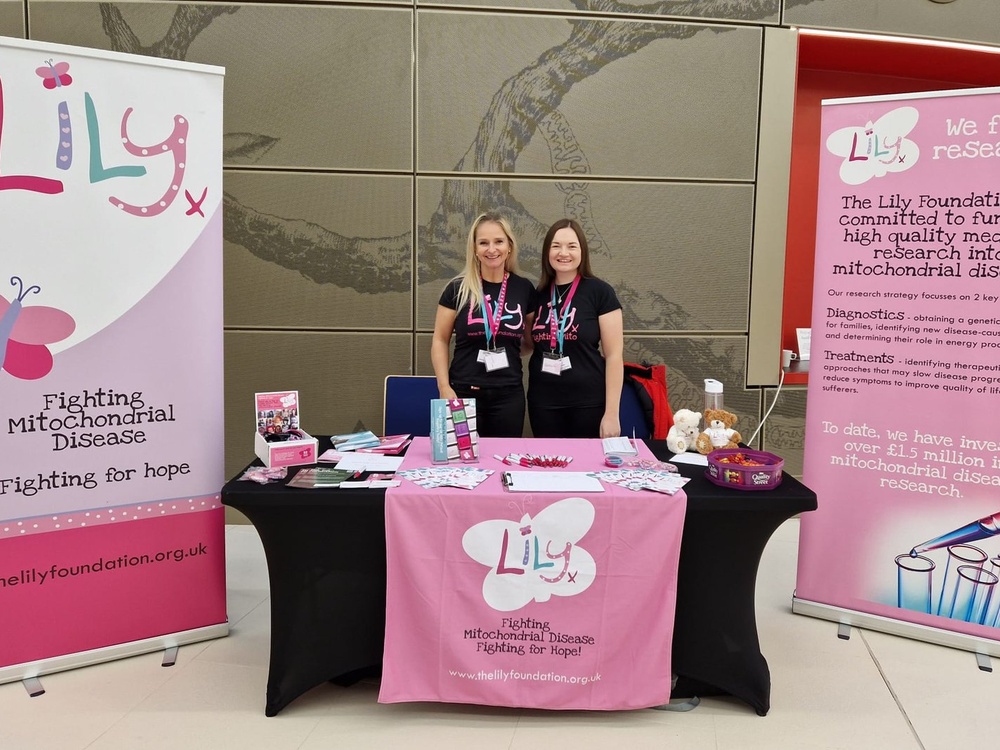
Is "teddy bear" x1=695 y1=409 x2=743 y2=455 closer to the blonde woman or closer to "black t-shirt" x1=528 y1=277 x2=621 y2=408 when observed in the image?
"black t-shirt" x1=528 y1=277 x2=621 y2=408

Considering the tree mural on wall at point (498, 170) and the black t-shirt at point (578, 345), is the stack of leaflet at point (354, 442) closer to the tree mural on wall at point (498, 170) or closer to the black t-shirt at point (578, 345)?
the black t-shirt at point (578, 345)

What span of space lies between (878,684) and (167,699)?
7.40 ft

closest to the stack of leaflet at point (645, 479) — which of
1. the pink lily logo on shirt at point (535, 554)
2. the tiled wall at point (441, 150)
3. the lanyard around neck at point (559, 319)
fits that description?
the pink lily logo on shirt at point (535, 554)

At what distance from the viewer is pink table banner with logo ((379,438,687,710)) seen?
1917 mm

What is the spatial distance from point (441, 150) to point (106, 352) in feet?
6.30

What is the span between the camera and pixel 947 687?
7.38 ft

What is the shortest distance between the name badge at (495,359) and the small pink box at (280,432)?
2.56 ft

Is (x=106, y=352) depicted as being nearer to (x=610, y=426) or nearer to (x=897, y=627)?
(x=610, y=426)

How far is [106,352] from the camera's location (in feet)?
7.34

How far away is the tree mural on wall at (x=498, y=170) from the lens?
3.48 meters

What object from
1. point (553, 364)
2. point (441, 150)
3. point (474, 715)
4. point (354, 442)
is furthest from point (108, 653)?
point (441, 150)

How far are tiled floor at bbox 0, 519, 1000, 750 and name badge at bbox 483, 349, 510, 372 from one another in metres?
1.23

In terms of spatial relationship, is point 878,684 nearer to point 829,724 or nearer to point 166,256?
point 829,724

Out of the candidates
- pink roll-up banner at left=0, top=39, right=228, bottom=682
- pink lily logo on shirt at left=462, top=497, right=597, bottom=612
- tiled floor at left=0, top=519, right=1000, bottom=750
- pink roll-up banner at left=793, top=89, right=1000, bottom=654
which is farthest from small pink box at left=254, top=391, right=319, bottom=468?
pink roll-up banner at left=793, top=89, right=1000, bottom=654
